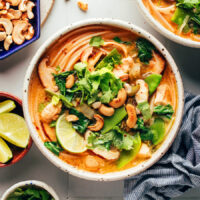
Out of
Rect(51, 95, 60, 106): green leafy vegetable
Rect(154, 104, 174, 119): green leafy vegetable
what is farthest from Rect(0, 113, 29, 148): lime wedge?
Rect(154, 104, 174, 119): green leafy vegetable

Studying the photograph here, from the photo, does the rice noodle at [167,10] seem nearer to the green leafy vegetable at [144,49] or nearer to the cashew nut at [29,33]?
the green leafy vegetable at [144,49]

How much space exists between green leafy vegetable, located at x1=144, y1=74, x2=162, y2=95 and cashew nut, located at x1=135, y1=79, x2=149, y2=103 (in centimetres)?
3

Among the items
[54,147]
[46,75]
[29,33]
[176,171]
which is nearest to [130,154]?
[176,171]

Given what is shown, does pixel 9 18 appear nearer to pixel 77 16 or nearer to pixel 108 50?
pixel 77 16

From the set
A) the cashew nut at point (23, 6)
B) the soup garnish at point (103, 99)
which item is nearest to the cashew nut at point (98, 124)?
the soup garnish at point (103, 99)

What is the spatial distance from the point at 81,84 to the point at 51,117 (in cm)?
24

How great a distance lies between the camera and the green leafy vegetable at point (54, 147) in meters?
1.96

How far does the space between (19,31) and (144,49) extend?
708mm

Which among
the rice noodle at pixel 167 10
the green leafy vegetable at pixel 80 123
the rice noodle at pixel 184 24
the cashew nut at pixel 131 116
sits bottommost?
the green leafy vegetable at pixel 80 123

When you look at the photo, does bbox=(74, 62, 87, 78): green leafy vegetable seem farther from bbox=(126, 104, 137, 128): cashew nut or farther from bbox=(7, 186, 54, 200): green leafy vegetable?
bbox=(7, 186, 54, 200): green leafy vegetable

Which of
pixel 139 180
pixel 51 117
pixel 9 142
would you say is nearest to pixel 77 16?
pixel 51 117

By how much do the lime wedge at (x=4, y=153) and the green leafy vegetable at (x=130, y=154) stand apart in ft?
2.06

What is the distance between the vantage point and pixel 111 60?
199cm

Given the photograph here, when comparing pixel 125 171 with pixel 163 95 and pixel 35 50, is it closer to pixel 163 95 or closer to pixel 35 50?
pixel 163 95
